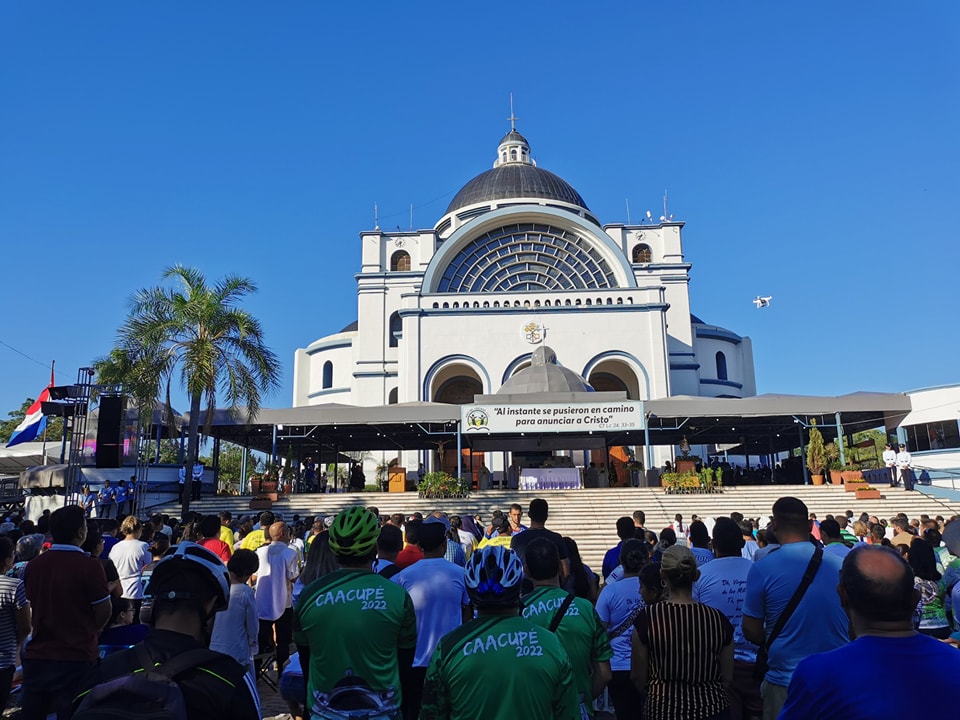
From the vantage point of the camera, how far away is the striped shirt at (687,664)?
3410 millimetres

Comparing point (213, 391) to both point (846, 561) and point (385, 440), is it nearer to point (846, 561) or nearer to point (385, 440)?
point (385, 440)

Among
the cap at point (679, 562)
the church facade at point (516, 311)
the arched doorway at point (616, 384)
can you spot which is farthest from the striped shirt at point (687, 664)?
the church facade at point (516, 311)

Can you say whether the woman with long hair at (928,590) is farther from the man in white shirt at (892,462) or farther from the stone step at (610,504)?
the man in white shirt at (892,462)

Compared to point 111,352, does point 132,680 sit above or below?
below

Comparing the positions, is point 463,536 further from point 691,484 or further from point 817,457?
point 817,457

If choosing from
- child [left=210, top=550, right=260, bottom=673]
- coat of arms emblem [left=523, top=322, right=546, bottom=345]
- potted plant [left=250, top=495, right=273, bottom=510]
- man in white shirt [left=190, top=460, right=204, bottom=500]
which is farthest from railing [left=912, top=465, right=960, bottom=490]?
child [left=210, top=550, right=260, bottom=673]

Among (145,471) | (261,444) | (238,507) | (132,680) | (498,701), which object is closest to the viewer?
(132,680)

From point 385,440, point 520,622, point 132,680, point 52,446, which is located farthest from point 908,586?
point 52,446

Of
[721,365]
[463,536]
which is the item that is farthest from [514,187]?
[463,536]

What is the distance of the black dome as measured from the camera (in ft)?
145

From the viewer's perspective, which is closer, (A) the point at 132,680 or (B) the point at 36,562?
(A) the point at 132,680

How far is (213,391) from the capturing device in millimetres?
20500

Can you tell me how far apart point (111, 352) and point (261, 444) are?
33.1ft

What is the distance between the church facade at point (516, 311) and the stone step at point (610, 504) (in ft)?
38.9
